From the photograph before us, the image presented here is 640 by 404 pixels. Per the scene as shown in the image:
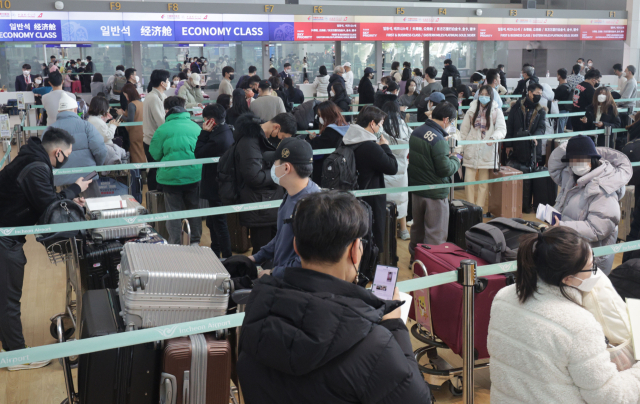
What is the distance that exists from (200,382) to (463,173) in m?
5.91

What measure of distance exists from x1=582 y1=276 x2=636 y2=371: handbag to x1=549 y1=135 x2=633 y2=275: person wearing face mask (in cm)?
114

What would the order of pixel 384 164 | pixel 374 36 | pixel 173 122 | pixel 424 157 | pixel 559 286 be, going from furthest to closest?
pixel 374 36
pixel 173 122
pixel 424 157
pixel 384 164
pixel 559 286

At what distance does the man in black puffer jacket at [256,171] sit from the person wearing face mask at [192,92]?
173 inches

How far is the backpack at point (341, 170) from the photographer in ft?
14.8

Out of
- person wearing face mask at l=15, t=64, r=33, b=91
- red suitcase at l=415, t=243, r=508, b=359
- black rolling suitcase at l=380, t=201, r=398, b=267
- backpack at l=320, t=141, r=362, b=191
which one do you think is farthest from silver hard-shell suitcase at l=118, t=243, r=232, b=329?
person wearing face mask at l=15, t=64, r=33, b=91

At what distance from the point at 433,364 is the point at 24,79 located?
12017 millimetres

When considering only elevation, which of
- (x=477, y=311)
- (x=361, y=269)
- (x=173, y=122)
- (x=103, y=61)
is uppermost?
(x=103, y=61)

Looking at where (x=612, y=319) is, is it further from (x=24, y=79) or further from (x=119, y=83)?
(x=24, y=79)

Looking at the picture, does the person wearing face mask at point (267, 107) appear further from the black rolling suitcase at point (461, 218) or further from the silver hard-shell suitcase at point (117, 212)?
the silver hard-shell suitcase at point (117, 212)

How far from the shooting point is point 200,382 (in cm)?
246

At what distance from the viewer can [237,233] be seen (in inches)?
235

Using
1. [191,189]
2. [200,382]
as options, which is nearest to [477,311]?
[200,382]

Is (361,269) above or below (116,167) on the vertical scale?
below

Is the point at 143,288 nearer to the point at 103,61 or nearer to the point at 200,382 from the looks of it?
the point at 200,382
